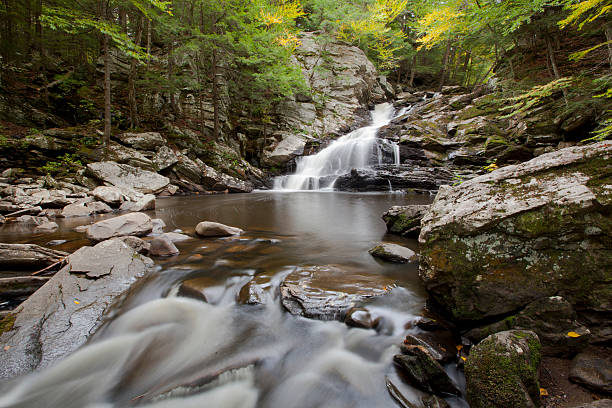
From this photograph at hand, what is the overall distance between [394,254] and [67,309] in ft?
13.4

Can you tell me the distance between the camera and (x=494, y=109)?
14125 millimetres

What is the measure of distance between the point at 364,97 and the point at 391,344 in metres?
27.2

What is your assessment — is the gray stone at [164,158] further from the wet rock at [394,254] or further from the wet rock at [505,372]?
the wet rock at [505,372]

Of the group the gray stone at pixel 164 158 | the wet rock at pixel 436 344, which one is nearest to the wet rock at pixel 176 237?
the wet rock at pixel 436 344

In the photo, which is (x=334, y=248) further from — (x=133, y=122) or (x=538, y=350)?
(x=133, y=122)

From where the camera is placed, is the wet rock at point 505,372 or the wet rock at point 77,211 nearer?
the wet rock at point 505,372

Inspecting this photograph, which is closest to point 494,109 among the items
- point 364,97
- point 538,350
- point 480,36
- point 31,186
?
point 480,36

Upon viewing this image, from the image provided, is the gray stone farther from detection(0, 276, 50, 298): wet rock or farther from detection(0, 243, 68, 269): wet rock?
detection(0, 276, 50, 298): wet rock

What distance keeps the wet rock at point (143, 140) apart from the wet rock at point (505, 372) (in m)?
14.8

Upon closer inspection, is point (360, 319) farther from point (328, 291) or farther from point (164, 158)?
point (164, 158)

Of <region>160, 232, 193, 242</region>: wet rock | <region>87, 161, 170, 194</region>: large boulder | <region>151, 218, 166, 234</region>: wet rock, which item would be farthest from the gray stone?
<region>160, 232, 193, 242</region>: wet rock

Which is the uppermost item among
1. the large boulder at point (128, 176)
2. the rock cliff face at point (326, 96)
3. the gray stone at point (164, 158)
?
the rock cliff face at point (326, 96)

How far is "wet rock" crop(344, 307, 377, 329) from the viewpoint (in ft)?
7.80

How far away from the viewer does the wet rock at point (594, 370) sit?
57.5 inches
